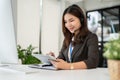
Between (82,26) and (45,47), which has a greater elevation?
(82,26)

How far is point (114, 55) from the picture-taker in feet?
2.27

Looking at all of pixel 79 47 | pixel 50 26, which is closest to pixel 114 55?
pixel 79 47

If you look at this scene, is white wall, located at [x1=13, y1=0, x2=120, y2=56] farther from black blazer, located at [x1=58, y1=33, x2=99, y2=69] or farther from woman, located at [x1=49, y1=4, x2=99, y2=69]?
black blazer, located at [x1=58, y1=33, x2=99, y2=69]

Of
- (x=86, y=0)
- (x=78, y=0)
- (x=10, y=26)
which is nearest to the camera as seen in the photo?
(x=10, y=26)

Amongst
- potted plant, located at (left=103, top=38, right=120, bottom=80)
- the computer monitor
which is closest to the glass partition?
the computer monitor

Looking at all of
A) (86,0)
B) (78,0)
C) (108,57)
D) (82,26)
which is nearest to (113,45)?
(108,57)

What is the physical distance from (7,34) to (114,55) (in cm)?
84

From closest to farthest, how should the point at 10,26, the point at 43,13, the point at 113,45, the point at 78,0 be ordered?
the point at 113,45, the point at 10,26, the point at 43,13, the point at 78,0

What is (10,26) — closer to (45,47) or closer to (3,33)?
(3,33)

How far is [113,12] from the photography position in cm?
579

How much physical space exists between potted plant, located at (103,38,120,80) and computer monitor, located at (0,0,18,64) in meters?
0.79

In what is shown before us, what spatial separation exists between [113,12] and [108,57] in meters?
5.31

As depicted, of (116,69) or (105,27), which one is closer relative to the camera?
(116,69)

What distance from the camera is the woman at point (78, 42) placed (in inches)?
69.9
